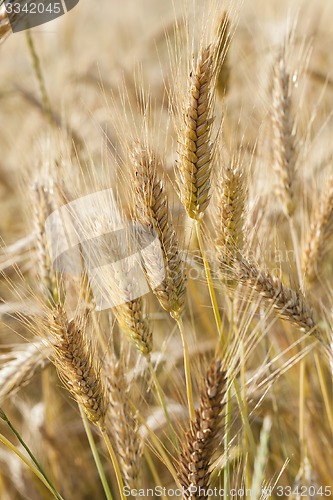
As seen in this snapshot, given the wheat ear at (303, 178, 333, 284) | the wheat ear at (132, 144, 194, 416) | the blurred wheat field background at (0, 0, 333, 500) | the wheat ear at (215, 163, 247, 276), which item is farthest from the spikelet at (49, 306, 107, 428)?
the wheat ear at (303, 178, 333, 284)

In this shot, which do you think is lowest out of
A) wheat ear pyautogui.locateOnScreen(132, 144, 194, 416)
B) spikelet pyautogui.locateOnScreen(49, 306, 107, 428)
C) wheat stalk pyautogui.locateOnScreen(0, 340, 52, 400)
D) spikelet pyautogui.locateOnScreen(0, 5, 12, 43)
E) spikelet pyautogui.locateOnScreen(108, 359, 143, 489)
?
spikelet pyautogui.locateOnScreen(108, 359, 143, 489)

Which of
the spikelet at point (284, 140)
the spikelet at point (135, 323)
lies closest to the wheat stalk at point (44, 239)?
the spikelet at point (135, 323)

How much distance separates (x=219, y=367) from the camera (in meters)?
0.75

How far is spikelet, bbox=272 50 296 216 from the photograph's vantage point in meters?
1.22

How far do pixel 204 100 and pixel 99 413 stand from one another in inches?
18.7

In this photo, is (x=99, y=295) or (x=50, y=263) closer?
(x=99, y=295)

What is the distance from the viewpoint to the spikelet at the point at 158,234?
834 millimetres

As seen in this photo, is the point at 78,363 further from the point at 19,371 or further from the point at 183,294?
the point at 19,371

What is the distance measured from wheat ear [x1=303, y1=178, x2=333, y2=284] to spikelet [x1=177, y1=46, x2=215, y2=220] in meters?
0.35

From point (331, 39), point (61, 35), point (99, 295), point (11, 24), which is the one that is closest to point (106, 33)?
point (61, 35)

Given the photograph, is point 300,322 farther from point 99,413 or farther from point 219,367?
point 99,413

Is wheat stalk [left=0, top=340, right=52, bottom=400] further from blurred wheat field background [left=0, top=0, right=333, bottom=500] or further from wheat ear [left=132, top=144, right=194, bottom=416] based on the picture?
wheat ear [left=132, top=144, right=194, bottom=416]

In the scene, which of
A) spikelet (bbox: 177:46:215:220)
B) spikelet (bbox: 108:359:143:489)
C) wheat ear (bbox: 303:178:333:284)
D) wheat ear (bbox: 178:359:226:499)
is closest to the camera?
wheat ear (bbox: 178:359:226:499)

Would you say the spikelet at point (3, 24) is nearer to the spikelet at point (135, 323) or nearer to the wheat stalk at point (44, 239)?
the wheat stalk at point (44, 239)
